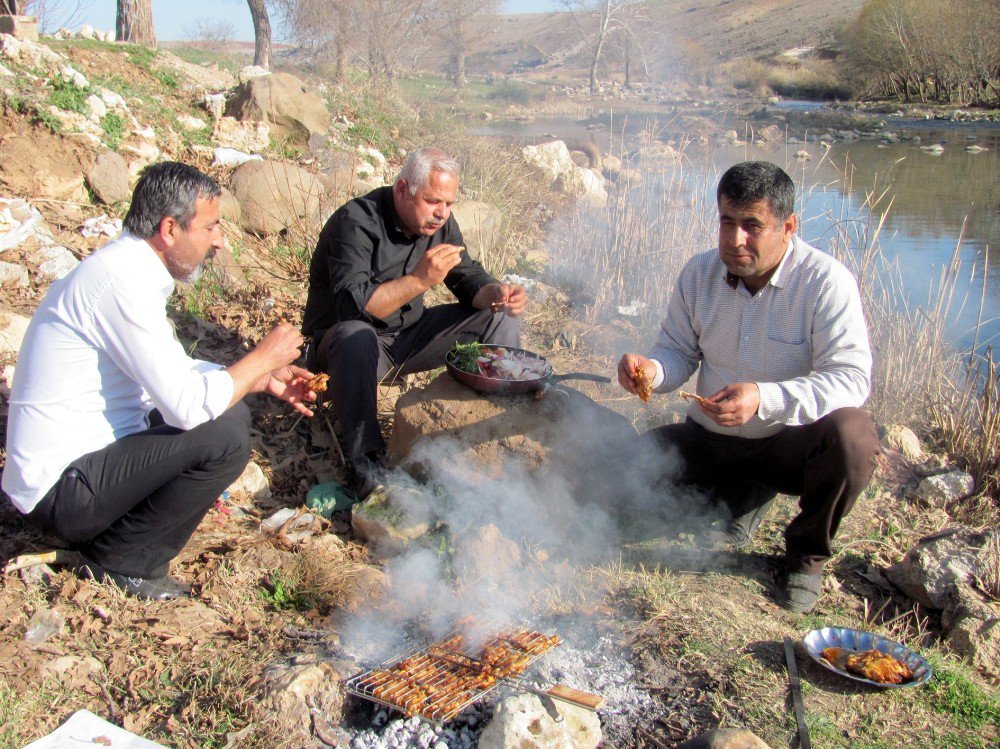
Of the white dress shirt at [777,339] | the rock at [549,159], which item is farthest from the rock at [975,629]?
the rock at [549,159]

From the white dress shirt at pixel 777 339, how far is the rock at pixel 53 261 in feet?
13.6

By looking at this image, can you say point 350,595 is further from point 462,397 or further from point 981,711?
point 981,711

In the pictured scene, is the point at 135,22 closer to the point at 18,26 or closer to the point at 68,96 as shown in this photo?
the point at 18,26

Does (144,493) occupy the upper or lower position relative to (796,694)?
upper

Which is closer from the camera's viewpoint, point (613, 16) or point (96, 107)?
point (96, 107)

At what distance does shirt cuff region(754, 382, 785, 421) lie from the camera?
3279 millimetres

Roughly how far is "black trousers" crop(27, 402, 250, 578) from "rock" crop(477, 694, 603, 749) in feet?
5.00

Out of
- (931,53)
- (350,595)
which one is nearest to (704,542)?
(350,595)

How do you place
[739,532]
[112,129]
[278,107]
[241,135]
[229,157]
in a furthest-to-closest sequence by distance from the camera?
[278,107] < [241,135] < [229,157] < [112,129] < [739,532]

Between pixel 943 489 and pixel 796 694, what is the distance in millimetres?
2205

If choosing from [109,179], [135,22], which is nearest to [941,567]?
[109,179]

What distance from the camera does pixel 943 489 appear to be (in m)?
4.48

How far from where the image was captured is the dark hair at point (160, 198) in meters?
2.90

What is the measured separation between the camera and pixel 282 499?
4.30 metres
